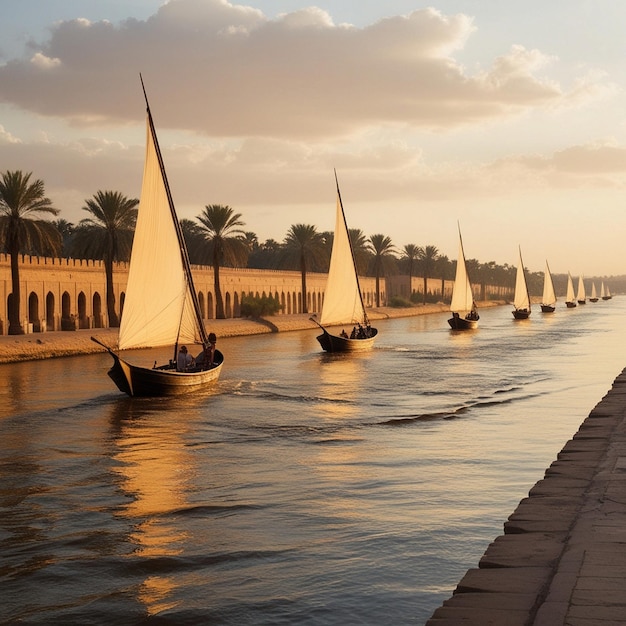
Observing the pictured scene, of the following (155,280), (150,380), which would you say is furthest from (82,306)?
(150,380)

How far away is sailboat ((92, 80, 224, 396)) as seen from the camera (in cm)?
2455

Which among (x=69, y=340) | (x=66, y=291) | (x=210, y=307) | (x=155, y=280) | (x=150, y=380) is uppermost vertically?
(x=155, y=280)

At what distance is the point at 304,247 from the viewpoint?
81438 mm

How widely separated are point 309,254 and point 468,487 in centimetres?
6926

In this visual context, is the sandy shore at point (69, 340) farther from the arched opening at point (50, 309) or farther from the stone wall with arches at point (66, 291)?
the arched opening at point (50, 309)

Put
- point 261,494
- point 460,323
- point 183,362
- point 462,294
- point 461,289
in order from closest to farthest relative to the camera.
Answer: point 261,494
point 183,362
point 460,323
point 461,289
point 462,294

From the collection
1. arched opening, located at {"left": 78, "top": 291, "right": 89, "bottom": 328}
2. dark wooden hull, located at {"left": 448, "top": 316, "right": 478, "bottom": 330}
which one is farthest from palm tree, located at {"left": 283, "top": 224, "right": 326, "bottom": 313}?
arched opening, located at {"left": 78, "top": 291, "right": 89, "bottom": 328}

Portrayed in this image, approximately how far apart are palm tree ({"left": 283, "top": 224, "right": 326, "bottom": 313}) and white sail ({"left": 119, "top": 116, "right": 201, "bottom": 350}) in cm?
5323

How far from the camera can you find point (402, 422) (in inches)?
816

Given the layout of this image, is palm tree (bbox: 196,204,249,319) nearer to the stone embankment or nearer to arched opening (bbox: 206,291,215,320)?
arched opening (bbox: 206,291,215,320)

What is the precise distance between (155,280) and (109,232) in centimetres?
2919

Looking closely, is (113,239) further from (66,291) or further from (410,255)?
(410,255)

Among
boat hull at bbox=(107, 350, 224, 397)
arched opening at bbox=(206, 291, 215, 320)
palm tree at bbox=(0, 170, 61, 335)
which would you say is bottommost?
boat hull at bbox=(107, 350, 224, 397)

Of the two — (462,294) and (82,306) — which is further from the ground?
(462,294)
